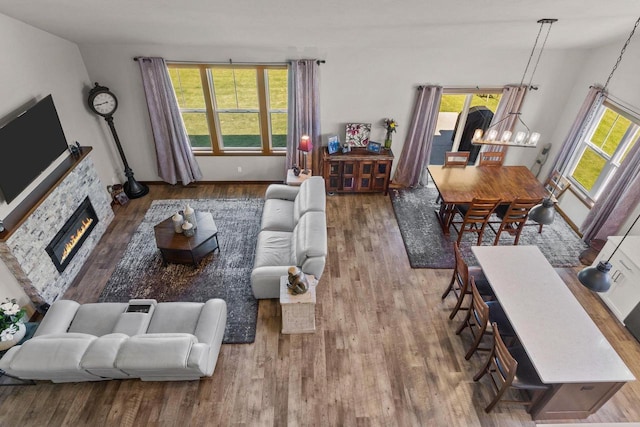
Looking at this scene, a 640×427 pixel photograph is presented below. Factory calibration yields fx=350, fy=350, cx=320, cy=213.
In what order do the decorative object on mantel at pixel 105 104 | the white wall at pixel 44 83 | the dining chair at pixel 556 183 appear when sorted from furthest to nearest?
the dining chair at pixel 556 183, the decorative object on mantel at pixel 105 104, the white wall at pixel 44 83

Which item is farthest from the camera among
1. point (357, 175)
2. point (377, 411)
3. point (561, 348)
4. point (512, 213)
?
point (357, 175)

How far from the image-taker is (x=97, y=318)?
3.60 m

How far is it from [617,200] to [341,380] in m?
4.44

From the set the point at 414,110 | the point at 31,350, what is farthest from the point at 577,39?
the point at 31,350

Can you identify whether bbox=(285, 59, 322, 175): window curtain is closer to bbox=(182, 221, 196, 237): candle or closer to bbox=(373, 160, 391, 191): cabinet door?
bbox=(373, 160, 391, 191): cabinet door

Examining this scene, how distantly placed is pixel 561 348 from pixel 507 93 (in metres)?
4.20

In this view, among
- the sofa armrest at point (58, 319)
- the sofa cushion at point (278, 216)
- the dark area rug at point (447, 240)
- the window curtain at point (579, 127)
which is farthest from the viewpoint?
the window curtain at point (579, 127)

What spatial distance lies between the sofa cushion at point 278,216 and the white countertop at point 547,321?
247cm

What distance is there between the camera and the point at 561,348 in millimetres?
2973

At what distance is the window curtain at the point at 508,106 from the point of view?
18.4ft

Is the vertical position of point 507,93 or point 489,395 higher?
point 507,93

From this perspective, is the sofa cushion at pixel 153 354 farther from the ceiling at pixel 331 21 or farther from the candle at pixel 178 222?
the ceiling at pixel 331 21

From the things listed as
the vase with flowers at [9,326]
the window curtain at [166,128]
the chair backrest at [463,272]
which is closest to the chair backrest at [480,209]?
the chair backrest at [463,272]

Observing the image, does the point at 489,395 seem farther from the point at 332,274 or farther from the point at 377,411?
the point at 332,274
